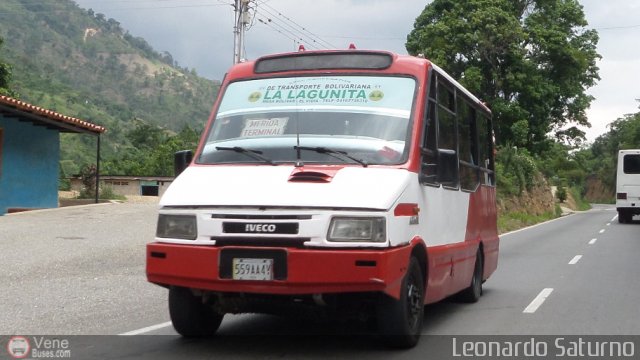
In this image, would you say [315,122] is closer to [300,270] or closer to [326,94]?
[326,94]

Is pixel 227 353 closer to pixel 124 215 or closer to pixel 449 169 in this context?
pixel 449 169

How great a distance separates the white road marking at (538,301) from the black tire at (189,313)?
3.86 meters

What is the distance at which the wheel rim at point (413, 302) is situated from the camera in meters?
6.34

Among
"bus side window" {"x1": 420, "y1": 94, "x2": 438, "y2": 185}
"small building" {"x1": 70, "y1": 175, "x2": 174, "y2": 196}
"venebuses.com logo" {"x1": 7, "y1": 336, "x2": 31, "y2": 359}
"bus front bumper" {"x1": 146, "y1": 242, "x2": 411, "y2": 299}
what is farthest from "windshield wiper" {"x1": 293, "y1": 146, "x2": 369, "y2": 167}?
"small building" {"x1": 70, "y1": 175, "x2": 174, "y2": 196}

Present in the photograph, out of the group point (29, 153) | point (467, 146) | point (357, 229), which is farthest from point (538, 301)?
point (29, 153)

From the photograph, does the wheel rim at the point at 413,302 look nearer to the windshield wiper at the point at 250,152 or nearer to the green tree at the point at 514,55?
the windshield wiper at the point at 250,152

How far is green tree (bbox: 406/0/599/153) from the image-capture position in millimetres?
38094

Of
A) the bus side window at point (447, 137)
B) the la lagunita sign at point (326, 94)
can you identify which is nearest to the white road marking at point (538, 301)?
the bus side window at point (447, 137)

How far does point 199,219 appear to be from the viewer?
6039 millimetres

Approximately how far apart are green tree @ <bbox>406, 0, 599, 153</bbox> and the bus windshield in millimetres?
31337

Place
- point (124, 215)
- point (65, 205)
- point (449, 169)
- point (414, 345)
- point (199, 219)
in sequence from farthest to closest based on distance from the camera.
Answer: point (65, 205), point (124, 215), point (449, 169), point (414, 345), point (199, 219)

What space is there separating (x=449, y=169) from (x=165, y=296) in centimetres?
457

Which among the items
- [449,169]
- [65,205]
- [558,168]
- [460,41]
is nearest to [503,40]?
[460,41]

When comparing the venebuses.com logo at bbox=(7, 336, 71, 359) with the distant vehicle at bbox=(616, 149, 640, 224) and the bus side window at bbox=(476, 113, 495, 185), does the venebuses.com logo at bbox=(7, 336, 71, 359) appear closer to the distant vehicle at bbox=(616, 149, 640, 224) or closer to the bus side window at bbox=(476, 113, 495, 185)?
the bus side window at bbox=(476, 113, 495, 185)
